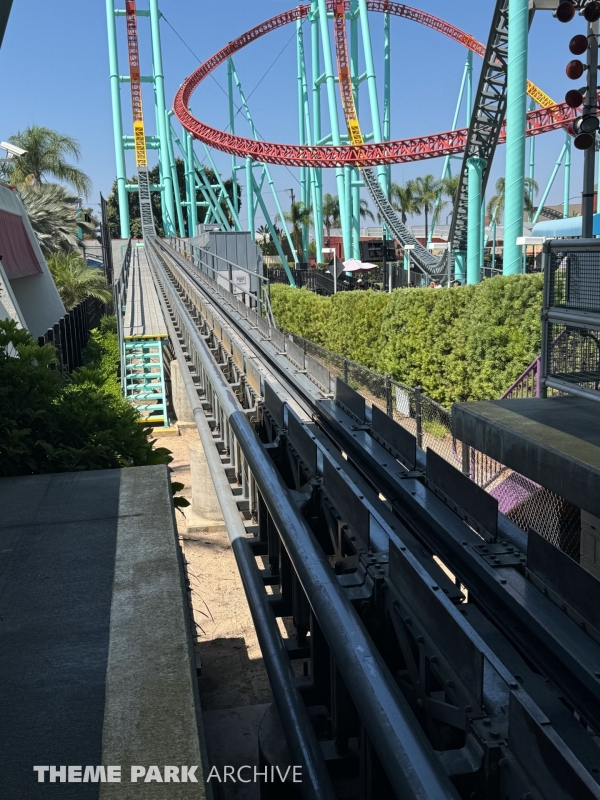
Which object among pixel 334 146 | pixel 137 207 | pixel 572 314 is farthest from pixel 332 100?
pixel 137 207

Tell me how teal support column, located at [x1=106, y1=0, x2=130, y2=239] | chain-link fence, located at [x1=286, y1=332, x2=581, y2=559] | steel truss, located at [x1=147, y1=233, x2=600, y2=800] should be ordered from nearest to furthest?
steel truss, located at [x1=147, y1=233, x2=600, y2=800] < chain-link fence, located at [x1=286, y1=332, x2=581, y2=559] < teal support column, located at [x1=106, y1=0, x2=130, y2=239]

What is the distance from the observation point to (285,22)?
153ft

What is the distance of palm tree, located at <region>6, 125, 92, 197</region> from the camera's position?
149 feet

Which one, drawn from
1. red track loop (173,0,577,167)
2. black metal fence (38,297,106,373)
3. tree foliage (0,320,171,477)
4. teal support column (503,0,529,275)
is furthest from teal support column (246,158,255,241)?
tree foliage (0,320,171,477)

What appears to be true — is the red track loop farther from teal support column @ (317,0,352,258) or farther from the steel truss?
the steel truss

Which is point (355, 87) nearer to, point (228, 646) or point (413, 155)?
point (413, 155)

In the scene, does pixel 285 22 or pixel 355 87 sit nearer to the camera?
pixel 355 87

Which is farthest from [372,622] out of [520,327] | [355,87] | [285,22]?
[285,22]

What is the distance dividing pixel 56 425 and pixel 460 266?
79.1 feet

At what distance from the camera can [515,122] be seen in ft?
54.4

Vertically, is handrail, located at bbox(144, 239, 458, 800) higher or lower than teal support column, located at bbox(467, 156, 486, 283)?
lower

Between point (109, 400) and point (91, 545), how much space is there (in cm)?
247

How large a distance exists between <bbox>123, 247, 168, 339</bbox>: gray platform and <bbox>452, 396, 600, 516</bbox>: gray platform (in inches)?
634

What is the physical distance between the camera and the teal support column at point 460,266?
27297mm
